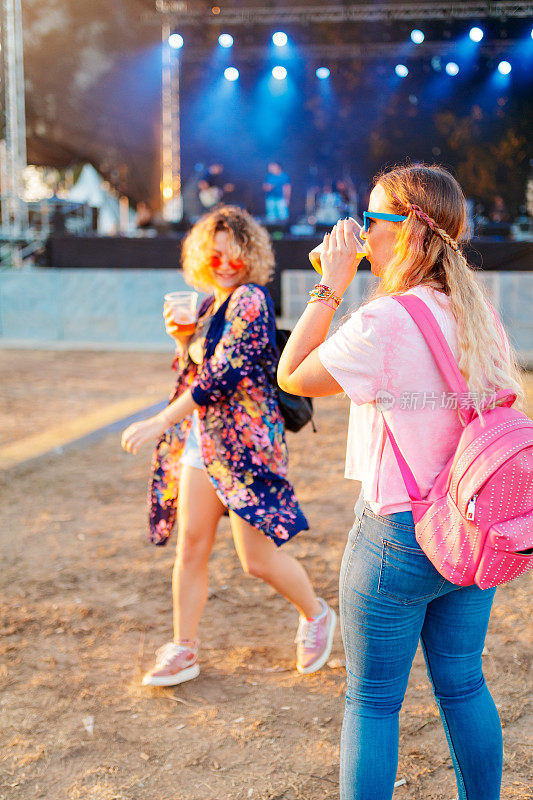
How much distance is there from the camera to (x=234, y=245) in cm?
257

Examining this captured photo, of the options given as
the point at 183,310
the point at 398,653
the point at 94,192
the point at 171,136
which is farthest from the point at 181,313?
the point at 94,192

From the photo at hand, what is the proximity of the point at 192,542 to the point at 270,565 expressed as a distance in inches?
11.5

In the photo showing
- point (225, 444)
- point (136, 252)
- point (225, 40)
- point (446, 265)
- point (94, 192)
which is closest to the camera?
point (446, 265)

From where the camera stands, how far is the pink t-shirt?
4.55 ft

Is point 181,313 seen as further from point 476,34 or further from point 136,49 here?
point 136,49

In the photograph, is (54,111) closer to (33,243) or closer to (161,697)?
(33,243)

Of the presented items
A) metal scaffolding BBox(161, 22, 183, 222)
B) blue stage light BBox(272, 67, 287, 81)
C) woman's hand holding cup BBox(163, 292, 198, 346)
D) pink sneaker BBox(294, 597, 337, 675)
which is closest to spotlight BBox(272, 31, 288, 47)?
blue stage light BBox(272, 67, 287, 81)

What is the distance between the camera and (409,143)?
16.1 meters

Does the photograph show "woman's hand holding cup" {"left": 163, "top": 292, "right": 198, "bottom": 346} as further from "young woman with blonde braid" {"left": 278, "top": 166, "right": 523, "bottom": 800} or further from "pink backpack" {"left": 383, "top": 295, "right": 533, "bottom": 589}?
"pink backpack" {"left": 383, "top": 295, "right": 533, "bottom": 589}

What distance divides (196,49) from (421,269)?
15.9 m

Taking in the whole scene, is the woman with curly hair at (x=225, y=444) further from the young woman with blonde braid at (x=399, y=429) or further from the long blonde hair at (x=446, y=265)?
the long blonde hair at (x=446, y=265)

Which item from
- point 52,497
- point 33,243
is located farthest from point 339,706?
point 33,243

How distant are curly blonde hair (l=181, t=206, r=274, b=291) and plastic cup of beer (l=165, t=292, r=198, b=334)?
0.13 metres

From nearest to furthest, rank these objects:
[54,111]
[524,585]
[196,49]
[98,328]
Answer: [524,585] < [98,328] < [196,49] < [54,111]
